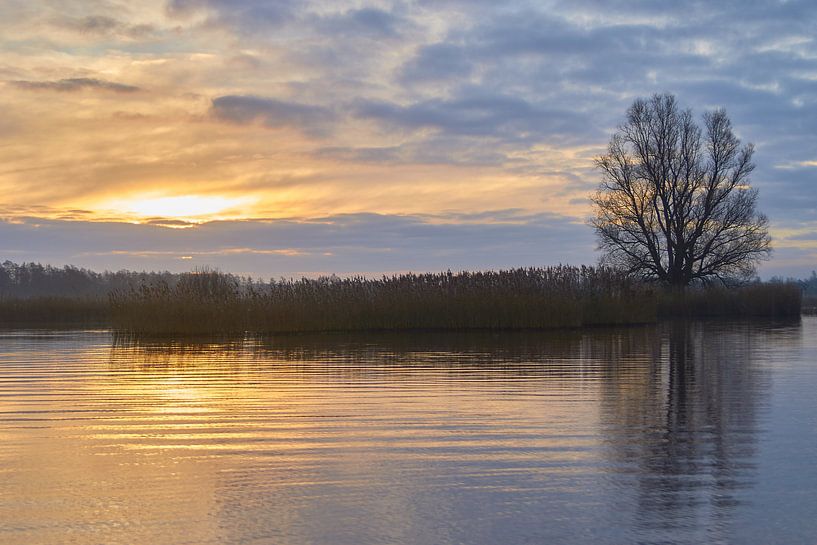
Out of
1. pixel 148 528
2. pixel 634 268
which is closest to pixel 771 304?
pixel 634 268

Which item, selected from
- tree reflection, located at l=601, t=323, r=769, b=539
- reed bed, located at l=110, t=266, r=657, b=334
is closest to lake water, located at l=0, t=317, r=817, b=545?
tree reflection, located at l=601, t=323, r=769, b=539

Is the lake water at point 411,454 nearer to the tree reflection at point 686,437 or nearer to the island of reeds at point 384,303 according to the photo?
the tree reflection at point 686,437

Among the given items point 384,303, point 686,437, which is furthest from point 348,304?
point 686,437

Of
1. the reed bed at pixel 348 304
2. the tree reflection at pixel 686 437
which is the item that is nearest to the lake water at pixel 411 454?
the tree reflection at pixel 686 437

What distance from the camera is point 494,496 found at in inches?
240

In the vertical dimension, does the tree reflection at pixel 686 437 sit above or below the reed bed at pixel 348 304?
below

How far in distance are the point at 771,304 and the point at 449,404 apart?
36861 mm

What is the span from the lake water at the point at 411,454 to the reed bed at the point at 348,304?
10.8 metres

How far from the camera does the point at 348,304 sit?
28.0m

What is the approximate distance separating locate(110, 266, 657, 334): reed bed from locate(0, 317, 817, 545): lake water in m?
10.8

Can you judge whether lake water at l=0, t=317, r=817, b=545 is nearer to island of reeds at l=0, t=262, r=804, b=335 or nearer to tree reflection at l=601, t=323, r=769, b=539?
tree reflection at l=601, t=323, r=769, b=539

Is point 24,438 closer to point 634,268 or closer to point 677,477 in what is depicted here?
point 677,477

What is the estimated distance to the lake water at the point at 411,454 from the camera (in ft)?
17.8

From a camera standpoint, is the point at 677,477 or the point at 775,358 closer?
the point at 677,477
